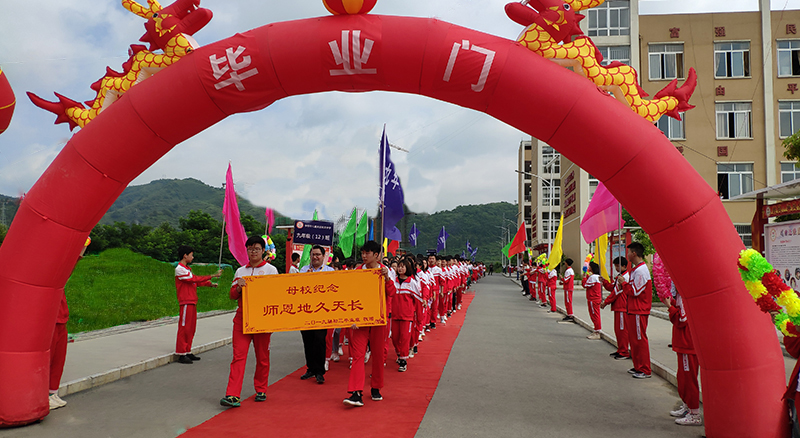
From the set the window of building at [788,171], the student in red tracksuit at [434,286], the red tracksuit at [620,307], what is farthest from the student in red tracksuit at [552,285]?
the window of building at [788,171]

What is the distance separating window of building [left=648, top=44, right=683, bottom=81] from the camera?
29484 millimetres

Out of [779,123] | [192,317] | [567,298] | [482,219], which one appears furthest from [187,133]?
Answer: [482,219]

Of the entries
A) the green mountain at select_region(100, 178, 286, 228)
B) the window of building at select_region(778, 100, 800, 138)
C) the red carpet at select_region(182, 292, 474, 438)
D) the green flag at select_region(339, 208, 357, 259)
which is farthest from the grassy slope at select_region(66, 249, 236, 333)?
the green mountain at select_region(100, 178, 286, 228)

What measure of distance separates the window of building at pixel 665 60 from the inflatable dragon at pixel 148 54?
96.2ft

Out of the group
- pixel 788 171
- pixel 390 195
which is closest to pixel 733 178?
pixel 788 171

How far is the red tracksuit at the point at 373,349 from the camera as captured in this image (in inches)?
246

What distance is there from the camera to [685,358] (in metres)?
5.90

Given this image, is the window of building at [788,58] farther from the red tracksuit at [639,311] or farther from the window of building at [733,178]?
the red tracksuit at [639,311]

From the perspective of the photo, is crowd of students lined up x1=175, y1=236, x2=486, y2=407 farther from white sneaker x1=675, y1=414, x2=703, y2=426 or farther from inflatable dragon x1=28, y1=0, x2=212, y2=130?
white sneaker x1=675, y1=414, x2=703, y2=426

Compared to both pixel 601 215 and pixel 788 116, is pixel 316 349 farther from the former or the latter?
pixel 788 116

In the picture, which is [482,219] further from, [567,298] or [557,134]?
[557,134]

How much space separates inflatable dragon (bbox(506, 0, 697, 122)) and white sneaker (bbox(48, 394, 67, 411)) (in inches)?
247

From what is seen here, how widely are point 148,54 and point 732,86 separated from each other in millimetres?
30268

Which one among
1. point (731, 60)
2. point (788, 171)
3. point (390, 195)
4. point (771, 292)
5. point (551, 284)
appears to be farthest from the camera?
point (731, 60)
